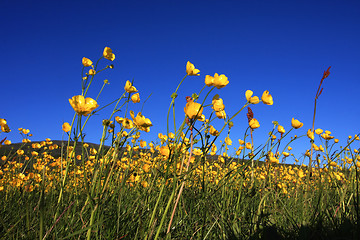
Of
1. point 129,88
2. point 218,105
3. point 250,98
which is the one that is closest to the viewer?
point 218,105

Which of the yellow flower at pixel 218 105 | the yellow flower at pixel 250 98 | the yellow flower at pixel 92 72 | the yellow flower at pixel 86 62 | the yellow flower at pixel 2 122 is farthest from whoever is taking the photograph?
the yellow flower at pixel 2 122

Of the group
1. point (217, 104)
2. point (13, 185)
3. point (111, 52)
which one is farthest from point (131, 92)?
point (13, 185)

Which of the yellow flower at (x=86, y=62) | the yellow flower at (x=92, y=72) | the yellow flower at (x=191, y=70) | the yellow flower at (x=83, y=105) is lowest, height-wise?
the yellow flower at (x=83, y=105)

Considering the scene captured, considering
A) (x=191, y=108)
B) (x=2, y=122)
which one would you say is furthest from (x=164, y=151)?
→ (x=2, y=122)

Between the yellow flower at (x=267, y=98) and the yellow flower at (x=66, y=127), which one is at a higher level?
the yellow flower at (x=267, y=98)

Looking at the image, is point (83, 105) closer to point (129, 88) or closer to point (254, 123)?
point (129, 88)

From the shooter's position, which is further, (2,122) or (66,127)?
(2,122)

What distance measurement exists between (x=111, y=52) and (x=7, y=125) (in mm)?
1309

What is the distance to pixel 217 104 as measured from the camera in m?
1.16

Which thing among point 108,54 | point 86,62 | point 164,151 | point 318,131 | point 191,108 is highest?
point 108,54

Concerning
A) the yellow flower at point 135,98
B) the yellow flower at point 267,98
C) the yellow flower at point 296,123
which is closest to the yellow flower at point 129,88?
the yellow flower at point 135,98

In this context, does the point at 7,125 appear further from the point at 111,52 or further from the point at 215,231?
the point at 215,231

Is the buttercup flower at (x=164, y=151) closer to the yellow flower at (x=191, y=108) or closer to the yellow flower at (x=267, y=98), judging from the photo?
the yellow flower at (x=191, y=108)

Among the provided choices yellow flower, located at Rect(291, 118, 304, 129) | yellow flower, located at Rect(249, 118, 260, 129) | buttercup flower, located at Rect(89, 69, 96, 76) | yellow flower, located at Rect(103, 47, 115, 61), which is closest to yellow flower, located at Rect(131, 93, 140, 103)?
buttercup flower, located at Rect(89, 69, 96, 76)
